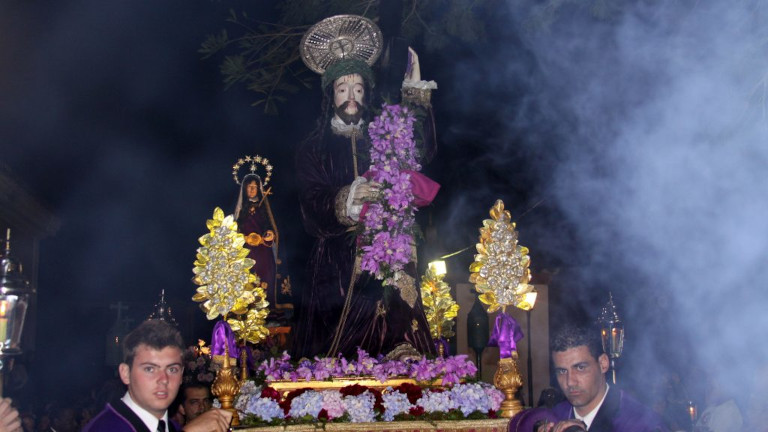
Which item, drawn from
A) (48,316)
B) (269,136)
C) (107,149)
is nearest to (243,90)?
(269,136)

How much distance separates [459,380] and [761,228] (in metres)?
3.00

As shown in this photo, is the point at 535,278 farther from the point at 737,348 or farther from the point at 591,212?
the point at 737,348

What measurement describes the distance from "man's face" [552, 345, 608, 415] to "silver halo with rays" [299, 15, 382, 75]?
4940 mm

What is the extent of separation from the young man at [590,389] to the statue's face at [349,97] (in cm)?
439

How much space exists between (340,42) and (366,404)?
378 centimetres

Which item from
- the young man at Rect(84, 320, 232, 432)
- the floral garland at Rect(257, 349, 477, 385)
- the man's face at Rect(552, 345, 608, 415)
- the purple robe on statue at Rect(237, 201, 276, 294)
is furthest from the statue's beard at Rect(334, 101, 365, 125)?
the man's face at Rect(552, 345, 608, 415)

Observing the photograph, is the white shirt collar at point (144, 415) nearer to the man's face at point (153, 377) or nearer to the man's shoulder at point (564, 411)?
the man's face at point (153, 377)

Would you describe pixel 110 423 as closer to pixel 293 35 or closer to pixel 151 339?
pixel 151 339

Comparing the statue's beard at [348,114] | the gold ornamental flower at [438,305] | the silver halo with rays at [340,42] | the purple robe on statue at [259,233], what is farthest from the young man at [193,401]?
the silver halo with rays at [340,42]

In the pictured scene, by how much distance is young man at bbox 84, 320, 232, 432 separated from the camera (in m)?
4.07

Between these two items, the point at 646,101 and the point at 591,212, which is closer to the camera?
the point at 646,101

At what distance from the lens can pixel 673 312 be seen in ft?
39.6

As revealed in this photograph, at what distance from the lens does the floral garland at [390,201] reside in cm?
750

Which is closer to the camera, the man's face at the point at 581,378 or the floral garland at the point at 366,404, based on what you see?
the man's face at the point at 581,378
